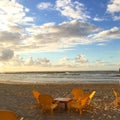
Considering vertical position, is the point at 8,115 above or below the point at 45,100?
above

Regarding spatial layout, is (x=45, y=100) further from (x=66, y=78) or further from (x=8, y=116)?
(x=66, y=78)

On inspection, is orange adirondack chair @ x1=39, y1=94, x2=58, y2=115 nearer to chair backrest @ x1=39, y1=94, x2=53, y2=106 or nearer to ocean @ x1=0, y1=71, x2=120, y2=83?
chair backrest @ x1=39, y1=94, x2=53, y2=106

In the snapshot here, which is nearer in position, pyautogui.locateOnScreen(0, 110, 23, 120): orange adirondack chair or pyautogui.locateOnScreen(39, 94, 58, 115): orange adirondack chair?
pyautogui.locateOnScreen(0, 110, 23, 120): orange adirondack chair

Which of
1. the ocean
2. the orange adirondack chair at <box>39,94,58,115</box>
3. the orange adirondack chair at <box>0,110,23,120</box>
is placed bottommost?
the ocean

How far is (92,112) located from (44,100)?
2.12 metres

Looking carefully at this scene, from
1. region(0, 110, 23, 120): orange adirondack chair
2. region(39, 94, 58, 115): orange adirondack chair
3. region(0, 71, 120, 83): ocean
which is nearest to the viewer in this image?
region(0, 110, 23, 120): orange adirondack chair

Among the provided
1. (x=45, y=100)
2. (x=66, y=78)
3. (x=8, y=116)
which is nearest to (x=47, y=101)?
(x=45, y=100)

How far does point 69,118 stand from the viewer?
972 cm

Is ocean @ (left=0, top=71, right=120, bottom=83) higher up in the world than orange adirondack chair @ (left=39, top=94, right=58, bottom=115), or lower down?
lower down

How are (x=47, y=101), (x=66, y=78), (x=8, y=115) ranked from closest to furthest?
(x=8, y=115)
(x=47, y=101)
(x=66, y=78)

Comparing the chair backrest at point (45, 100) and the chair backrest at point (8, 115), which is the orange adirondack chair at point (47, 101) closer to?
the chair backrest at point (45, 100)

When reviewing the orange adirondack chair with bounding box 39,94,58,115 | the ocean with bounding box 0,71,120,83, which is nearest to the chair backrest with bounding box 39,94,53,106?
the orange adirondack chair with bounding box 39,94,58,115

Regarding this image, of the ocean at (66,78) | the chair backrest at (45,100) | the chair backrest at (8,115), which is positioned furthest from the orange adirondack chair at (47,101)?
the ocean at (66,78)

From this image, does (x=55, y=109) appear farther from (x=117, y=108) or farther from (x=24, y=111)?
(x=117, y=108)
